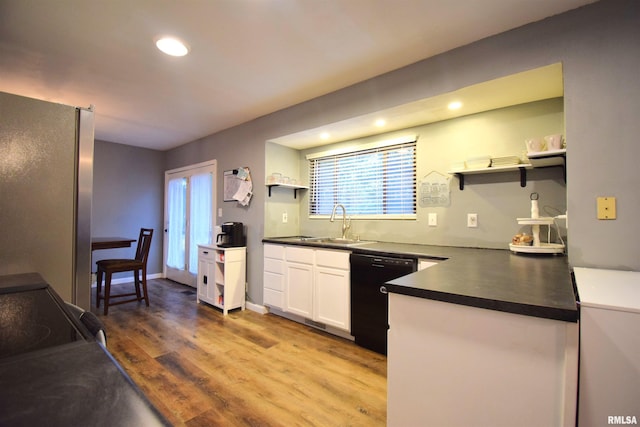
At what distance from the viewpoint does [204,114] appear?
11.3ft

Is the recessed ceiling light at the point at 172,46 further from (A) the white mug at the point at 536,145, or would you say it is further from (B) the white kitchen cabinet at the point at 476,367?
(A) the white mug at the point at 536,145

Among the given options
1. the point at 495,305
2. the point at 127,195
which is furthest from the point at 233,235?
the point at 495,305

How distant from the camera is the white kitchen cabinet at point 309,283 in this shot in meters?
2.68

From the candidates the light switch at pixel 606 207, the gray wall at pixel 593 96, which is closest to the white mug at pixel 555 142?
the gray wall at pixel 593 96

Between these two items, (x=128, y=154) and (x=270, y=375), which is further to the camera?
(x=128, y=154)

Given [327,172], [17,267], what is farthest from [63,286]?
[327,172]

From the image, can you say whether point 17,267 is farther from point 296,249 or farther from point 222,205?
point 222,205

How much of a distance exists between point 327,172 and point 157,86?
197cm

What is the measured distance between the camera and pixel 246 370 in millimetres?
2189

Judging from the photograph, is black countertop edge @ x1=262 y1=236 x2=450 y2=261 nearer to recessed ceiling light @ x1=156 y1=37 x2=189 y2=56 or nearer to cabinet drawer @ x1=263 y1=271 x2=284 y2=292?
cabinet drawer @ x1=263 y1=271 x2=284 y2=292

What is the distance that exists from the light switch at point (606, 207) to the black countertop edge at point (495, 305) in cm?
106

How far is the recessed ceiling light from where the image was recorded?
197 centimetres

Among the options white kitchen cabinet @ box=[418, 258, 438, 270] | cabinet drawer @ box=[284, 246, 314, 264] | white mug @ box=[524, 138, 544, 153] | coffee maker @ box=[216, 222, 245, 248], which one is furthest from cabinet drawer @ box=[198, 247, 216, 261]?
white mug @ box=[524, 138, 544, 153]

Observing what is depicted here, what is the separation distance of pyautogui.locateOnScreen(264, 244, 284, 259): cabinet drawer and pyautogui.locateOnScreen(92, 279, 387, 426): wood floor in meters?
0.71
